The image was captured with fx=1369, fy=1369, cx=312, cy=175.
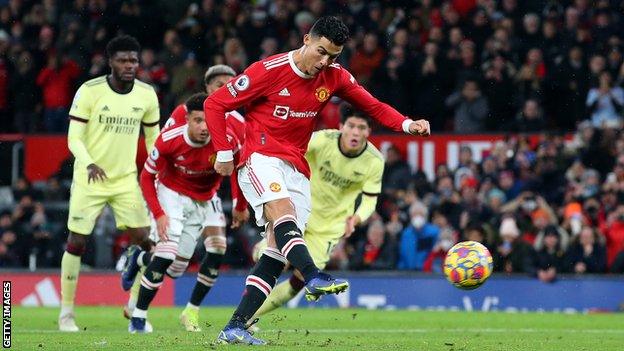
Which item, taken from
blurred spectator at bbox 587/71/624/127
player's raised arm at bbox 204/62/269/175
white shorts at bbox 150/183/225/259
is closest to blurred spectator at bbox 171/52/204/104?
blurred spectator at bbox 587/71/624/127

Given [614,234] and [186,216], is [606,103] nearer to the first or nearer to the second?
[614,234]

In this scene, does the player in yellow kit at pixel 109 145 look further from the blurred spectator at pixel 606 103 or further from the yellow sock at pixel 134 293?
the blurred spectator at pixel 606 103

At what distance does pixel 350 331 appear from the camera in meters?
13.1

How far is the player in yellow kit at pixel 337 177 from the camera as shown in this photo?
1370cm

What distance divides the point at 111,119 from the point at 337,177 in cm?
235

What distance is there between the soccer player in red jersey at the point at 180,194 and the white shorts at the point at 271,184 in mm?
1873

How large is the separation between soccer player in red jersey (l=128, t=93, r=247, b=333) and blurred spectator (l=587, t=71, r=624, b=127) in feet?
32.5

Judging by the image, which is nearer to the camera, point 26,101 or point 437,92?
point 437,92

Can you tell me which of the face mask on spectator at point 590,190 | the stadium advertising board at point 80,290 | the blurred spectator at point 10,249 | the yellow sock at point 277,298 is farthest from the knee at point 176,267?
the face mask on spectator at point 590,190

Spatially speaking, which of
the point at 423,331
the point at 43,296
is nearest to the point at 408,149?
the point at 43,296

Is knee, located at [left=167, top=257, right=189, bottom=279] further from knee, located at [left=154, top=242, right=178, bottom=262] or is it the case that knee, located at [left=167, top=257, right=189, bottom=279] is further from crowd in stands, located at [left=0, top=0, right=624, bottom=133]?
crowd in stands, located at [left=0, top=0, right=624, bottom=133]

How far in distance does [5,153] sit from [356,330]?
1183 cm

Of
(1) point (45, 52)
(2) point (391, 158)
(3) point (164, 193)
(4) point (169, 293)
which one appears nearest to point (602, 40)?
(2) point (391, 158)

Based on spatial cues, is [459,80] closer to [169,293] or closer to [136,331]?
[169,293]
